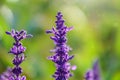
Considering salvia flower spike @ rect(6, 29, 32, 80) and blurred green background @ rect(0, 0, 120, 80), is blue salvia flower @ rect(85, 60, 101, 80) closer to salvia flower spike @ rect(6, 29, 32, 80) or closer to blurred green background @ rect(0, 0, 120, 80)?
salvia flower spike @ rect(6, 29, 32, 80)

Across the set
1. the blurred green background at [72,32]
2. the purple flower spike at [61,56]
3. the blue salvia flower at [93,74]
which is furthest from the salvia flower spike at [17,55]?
the blurred green background at [72,32]

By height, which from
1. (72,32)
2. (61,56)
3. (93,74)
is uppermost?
(72,32)

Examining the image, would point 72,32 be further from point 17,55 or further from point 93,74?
point 17,55

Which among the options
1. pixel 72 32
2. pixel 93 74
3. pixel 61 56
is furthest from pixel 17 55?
pixel 72 32

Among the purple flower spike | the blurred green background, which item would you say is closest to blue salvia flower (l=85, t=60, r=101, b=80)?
the purple flower spike

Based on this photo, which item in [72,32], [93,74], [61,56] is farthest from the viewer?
[72,32]

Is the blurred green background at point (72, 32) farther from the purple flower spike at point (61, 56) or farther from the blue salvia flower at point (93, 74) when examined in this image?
the purple flower spike at point (61, 56)

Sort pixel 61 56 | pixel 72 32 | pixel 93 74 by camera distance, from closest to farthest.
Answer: pixel 61 56 → pixel 93 74 → pixel 72 32

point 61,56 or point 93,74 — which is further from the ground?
point 93,74

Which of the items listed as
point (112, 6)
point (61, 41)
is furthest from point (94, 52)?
point (61, 41)

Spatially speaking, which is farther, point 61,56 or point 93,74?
point 93,74
